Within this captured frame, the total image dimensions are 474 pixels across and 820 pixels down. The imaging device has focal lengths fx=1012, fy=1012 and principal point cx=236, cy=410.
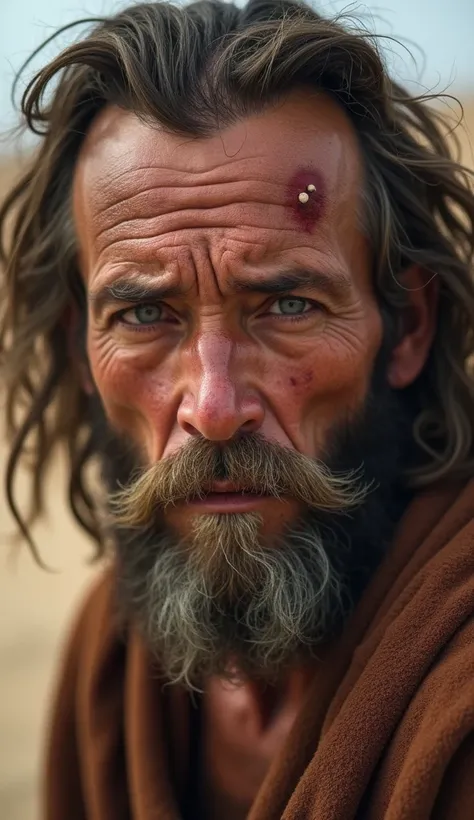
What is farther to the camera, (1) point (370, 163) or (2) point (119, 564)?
(2) point (119, 564)

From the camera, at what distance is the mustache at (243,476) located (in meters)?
2.22

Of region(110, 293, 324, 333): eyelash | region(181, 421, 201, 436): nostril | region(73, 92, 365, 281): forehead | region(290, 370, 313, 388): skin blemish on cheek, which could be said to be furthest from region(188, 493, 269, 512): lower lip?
region(73, 92, 365, 281): forehead

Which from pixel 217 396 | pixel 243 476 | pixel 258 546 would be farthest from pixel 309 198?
pixel 258 546

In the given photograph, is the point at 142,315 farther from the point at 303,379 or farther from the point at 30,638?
the point at 30,638

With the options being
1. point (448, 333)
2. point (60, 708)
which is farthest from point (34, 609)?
point (448, 333)

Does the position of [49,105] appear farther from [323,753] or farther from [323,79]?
[323,753]

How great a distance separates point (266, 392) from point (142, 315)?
370mm

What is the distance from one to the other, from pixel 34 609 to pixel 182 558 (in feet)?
15.2

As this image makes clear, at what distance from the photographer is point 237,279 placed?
7.35 ft

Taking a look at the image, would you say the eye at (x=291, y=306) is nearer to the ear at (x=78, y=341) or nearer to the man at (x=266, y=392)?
the man at (x=266, y=392)

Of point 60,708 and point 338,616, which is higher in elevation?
point 338,616

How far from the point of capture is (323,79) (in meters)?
2.38

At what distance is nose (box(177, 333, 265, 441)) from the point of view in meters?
2.15

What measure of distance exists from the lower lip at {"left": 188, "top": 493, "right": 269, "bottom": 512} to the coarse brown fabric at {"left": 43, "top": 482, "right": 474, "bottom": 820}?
344 mm
